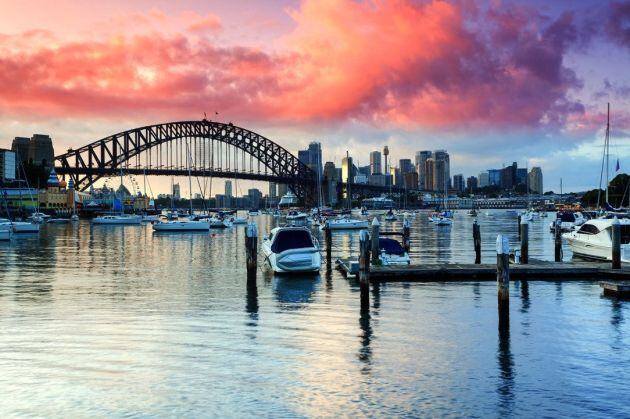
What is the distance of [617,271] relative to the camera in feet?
96.4

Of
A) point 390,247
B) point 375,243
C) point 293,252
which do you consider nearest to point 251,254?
point 293,252

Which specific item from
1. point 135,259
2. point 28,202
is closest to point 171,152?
point 28,202

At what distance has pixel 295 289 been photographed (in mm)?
27906

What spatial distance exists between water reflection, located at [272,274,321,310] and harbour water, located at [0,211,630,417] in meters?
0.12

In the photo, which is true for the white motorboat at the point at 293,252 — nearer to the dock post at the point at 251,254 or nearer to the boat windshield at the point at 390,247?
the dock post at the point at 251,254

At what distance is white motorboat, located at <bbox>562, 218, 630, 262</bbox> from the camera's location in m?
34.8

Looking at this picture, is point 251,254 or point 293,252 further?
point 293,252

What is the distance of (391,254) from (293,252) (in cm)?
563

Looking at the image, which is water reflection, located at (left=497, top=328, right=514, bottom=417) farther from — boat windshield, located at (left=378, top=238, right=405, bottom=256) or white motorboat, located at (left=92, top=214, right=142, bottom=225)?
white motorboat, located at (left=92, top=214, right=142, bottom=225)

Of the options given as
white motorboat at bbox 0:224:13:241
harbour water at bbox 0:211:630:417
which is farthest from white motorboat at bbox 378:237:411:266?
white motorboat at bbox 0:224:13:241

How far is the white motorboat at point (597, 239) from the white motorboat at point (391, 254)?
11.4m

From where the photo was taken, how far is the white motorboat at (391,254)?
33306 millimetres

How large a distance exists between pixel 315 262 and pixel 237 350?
15487mm

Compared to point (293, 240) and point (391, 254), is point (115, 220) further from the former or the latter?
point (391, 254)
